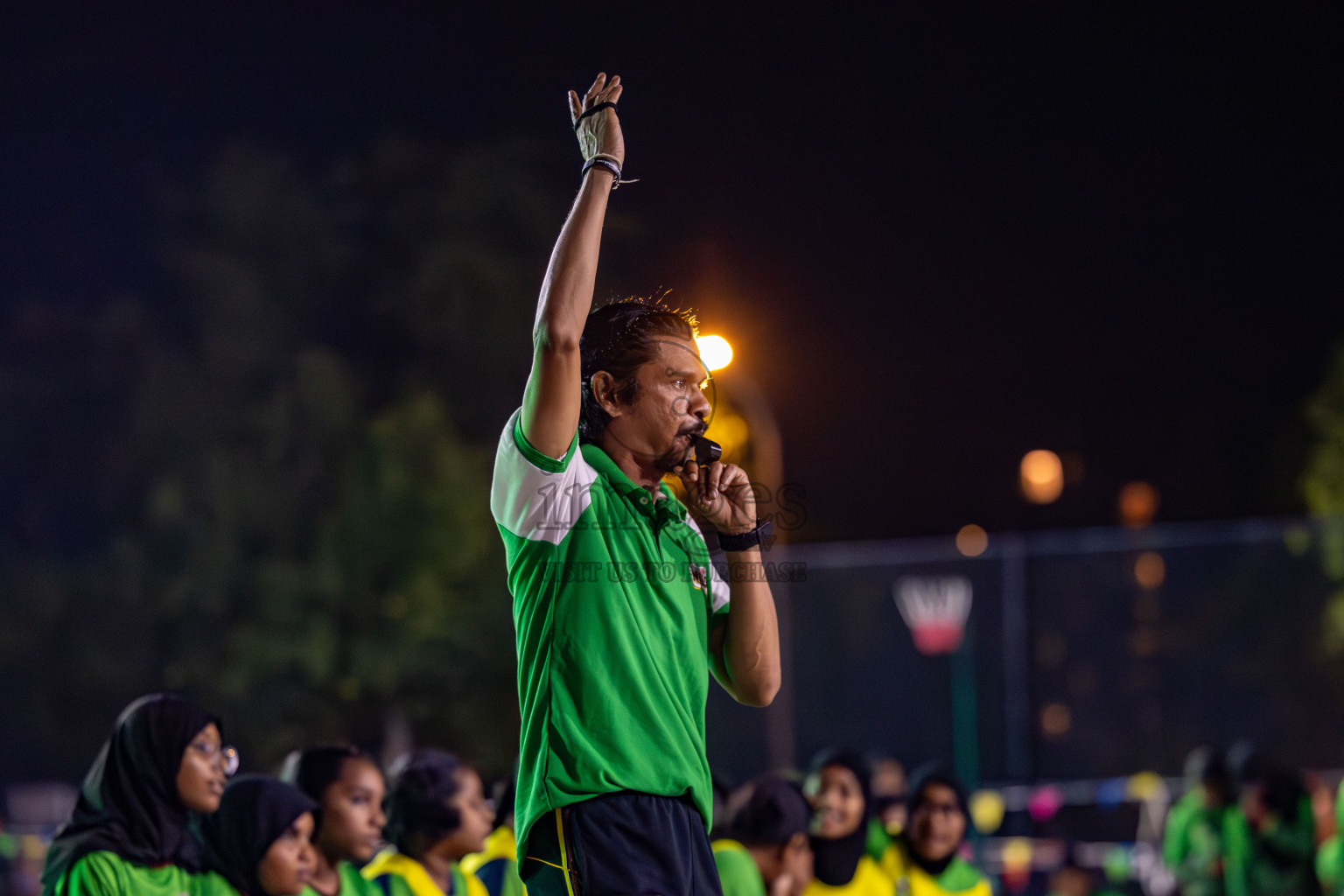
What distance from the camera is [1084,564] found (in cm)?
1091

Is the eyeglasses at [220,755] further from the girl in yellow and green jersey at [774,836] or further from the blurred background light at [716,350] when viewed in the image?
the blurred background light at [716,350]

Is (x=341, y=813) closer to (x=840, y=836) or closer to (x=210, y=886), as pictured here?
(x=210, y=886)

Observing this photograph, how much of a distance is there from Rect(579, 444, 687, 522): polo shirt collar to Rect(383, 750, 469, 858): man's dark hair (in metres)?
2.95

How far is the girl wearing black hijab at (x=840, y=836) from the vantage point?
5.83m

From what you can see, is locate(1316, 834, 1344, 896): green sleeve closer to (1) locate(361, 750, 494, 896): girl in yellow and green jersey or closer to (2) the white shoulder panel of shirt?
(1) locate(361, 750, 494, 896): girl in yellow and green jersey

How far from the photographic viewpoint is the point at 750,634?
2955mm

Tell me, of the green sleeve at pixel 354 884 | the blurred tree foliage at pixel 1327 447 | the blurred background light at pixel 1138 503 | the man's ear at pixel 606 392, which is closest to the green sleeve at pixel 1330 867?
the green sleeve at pixel 354 884

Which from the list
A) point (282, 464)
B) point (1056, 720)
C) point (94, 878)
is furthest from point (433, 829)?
point (282, 464)

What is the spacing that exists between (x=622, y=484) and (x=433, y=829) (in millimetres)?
3088

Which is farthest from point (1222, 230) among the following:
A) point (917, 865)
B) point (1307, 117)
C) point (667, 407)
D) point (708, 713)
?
point (667, 407)

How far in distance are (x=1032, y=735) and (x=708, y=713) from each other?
103 inches

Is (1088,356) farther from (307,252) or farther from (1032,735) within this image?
(1032,735)

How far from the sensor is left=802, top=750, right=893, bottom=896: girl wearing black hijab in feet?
19.1

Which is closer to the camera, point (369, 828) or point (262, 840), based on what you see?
point (262, 840)
